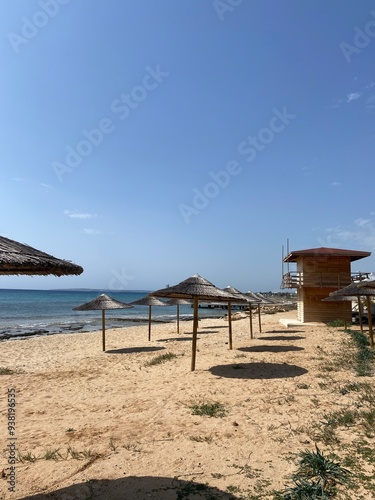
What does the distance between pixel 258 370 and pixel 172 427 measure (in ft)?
15.2

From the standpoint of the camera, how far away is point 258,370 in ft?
32.7

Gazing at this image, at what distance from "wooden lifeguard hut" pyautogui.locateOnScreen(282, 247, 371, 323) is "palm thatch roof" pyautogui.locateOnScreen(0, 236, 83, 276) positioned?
73.1ft

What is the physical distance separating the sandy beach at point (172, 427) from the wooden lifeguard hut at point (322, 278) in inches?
538

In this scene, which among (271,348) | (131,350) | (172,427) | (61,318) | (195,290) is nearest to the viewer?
(172,427)

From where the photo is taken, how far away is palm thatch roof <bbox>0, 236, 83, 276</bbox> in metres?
3.54

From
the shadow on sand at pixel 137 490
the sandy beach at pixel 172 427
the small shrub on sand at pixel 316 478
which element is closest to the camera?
the small shrub on sand at pixel 316 478

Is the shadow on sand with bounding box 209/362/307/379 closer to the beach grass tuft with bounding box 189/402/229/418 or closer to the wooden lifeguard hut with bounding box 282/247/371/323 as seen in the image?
the beach grass tuft with bounding box 189/402/229/418

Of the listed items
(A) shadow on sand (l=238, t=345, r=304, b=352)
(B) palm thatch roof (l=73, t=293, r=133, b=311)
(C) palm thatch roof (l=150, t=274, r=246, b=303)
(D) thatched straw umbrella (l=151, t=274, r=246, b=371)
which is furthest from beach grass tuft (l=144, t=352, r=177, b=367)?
(B) palm thatch roof (l=73, t=293, r=133, b=311)

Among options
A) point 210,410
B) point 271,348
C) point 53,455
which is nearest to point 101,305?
point 271,348

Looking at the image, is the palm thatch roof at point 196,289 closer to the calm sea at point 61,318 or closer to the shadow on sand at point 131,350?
the shadow on sand at point 131,350

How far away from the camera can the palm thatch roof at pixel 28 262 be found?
3545 millimetres

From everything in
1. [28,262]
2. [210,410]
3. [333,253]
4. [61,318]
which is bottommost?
[61,318]

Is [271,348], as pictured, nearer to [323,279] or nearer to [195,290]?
[195,290]

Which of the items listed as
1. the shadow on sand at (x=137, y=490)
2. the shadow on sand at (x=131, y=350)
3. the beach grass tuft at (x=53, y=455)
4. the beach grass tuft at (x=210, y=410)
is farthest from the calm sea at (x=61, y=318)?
the shadow on sand at (x=137, y=490)
